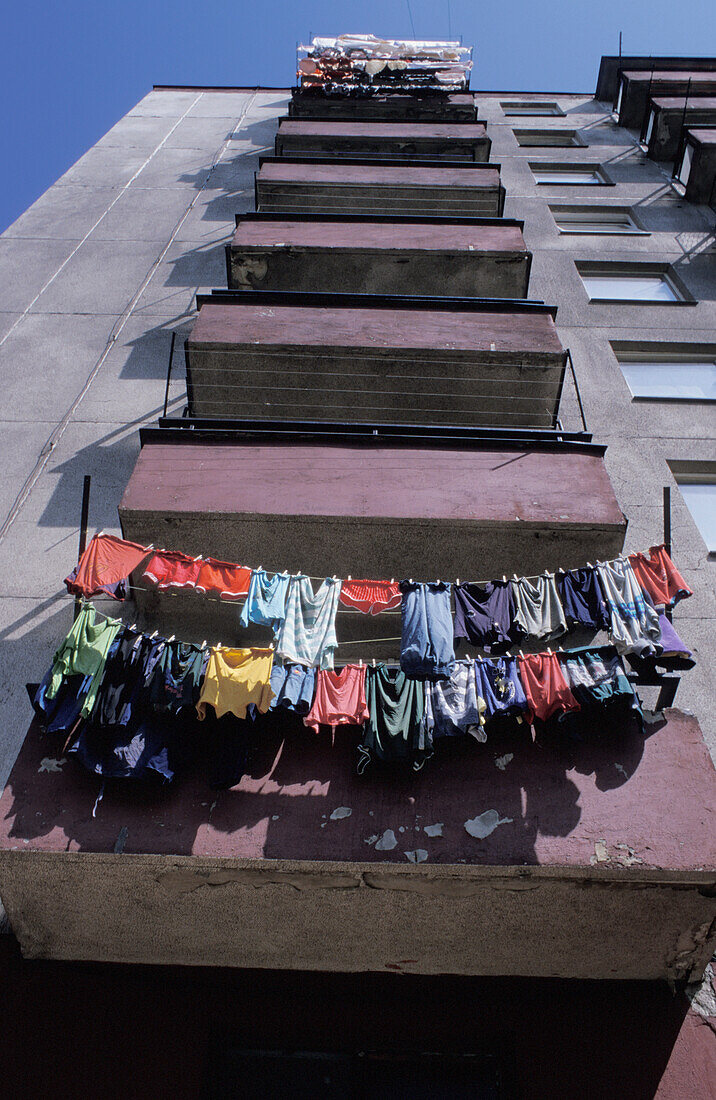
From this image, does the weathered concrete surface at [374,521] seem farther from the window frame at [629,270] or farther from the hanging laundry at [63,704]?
the window frame at [629,270]

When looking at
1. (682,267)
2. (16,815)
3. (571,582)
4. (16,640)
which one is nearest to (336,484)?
(571,582)

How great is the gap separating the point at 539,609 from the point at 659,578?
1.30 m

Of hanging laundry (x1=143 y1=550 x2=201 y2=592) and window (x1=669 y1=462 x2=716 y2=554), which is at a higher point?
hanging laundry (x1=143 y1=550 x2=201 y2=592)

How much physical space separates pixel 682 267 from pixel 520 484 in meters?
10.2

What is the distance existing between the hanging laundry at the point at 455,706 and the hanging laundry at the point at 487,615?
0.33 metres

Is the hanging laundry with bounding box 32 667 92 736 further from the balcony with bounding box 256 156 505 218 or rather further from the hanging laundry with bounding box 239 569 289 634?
Result: the balcony with bounding box 256 156 505 218

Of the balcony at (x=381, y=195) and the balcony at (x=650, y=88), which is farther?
the balcony at (x=650, y=88)

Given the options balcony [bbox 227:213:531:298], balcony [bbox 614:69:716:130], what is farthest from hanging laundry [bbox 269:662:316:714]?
balcony [bbox 614:69:716:130]

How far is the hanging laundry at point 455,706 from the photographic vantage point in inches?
276

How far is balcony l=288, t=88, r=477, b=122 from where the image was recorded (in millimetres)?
22000

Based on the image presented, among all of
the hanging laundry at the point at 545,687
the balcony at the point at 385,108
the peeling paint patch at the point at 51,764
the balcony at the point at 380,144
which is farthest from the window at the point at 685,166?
the peeling paint patch at the point at 51,764

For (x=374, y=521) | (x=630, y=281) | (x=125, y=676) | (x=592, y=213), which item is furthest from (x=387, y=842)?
(x=592, y=213)

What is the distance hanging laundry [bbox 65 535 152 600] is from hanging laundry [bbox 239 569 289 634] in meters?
1.21

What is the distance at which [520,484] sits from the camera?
369 inches
